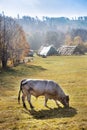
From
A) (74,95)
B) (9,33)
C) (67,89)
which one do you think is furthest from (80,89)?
(9,33)

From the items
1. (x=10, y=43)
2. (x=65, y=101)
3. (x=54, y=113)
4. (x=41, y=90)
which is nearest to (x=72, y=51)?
(x=10, y=43)

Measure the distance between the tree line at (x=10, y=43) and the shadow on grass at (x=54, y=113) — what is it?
3671 centimetres

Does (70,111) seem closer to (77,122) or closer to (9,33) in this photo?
(77,122)

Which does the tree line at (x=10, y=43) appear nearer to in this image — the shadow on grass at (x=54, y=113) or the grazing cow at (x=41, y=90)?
the grazing cow at (x=41, y=90)

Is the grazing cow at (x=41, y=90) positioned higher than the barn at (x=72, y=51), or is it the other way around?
the grazing cow at (x=41, y=90)

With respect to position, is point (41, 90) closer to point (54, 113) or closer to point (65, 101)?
point (65, 101)

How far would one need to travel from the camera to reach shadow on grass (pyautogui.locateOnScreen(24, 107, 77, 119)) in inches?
803

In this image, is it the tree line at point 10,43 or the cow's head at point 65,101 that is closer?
the cow's head at point 65,101

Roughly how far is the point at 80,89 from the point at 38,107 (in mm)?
10678

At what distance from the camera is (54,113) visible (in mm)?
21219

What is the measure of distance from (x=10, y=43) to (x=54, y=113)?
147 feet

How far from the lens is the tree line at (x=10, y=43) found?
59.5m

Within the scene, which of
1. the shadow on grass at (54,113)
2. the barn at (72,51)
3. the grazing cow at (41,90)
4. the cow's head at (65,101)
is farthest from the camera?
the barn at (72,51)

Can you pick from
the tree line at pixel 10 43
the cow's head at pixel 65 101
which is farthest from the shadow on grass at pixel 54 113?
the tree line at pixel 10 43
